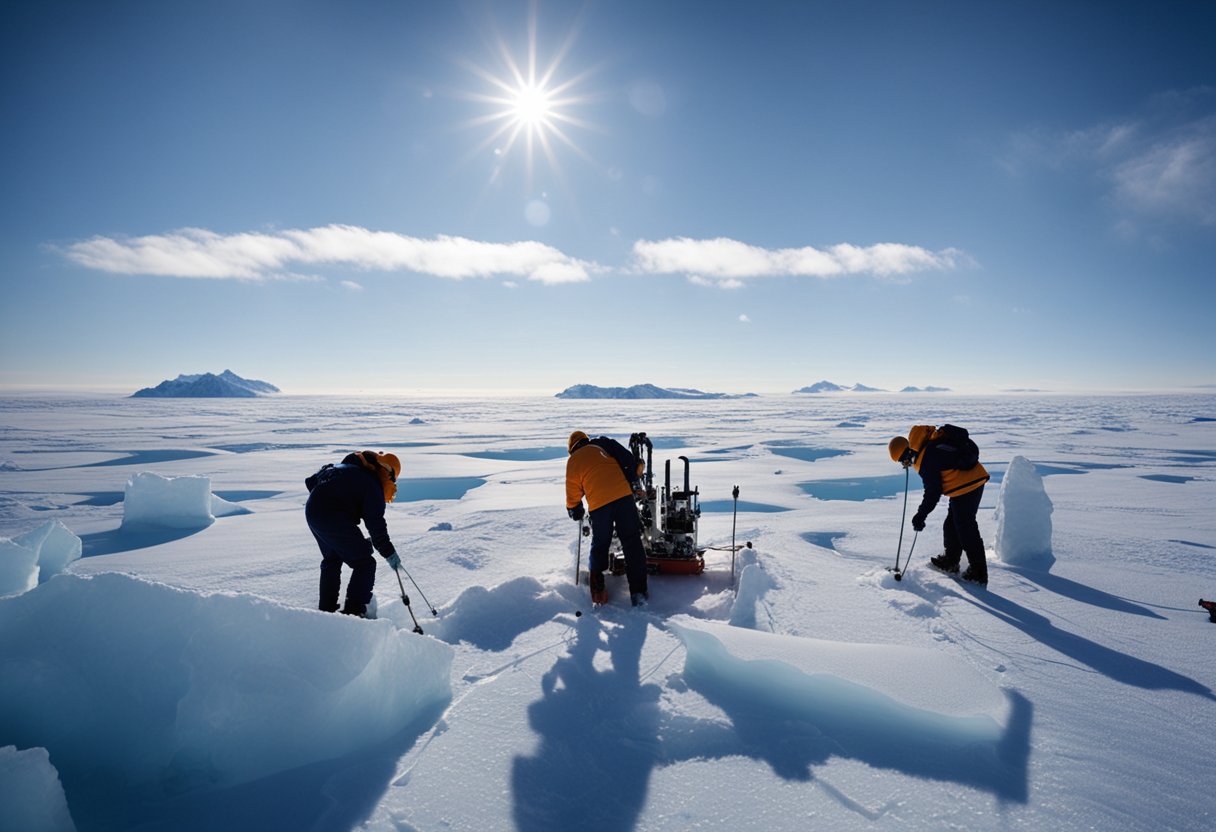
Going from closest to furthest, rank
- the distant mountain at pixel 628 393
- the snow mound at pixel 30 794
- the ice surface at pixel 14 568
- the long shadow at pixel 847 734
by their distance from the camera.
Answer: the snow mound at pixel 30 794, the long shadow at pixel 847 734, the ice surface at pixel 14 568, the distant mountain at pixel 628 393

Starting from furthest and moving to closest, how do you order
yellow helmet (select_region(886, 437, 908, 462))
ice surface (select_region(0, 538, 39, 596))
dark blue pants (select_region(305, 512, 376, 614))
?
yellow helmet (select_region(886, 437, 908, 462)), ice surface (select_region(0, 538, 39, 596)), dark blue pants (select_region(305, 512, 376, 614))

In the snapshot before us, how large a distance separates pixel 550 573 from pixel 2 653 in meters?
3.23

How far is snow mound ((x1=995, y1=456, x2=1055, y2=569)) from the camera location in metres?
4.85

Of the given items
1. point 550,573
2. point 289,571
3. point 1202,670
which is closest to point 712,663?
point 550,573

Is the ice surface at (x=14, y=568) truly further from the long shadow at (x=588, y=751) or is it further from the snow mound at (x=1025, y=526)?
the snow mound at (x=1025, y=526)

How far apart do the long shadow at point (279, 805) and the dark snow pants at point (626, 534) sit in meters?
2.08

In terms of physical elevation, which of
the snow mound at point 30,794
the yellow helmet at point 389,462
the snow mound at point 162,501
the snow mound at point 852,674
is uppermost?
the yellow helmet at point 389,462

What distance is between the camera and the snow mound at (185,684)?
1.92 meters

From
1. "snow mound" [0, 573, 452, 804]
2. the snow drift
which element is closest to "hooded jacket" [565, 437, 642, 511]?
"snow mound" [0, 573, 452, 804]

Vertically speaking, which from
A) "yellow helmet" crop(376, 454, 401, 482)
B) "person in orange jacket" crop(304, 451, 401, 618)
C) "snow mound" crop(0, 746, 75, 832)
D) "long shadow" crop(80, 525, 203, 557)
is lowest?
"long shadow" crop(80, 525, 203, 557)

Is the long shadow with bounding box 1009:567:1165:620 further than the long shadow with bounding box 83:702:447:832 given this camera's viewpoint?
Yes

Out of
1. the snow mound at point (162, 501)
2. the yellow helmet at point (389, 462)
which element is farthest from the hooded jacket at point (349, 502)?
the snow mound at point (162, 501)

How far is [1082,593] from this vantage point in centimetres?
394

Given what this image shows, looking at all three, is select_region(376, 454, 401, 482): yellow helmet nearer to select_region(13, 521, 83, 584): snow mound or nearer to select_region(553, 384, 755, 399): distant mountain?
select_region(13, 521, 83, 584): snow mound
